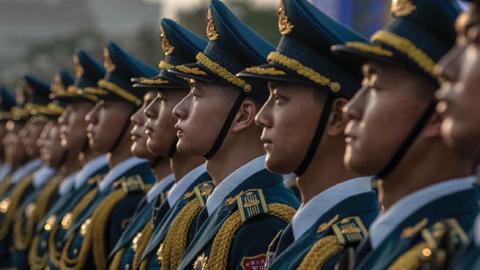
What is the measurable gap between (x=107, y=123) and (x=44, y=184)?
386 centimetres

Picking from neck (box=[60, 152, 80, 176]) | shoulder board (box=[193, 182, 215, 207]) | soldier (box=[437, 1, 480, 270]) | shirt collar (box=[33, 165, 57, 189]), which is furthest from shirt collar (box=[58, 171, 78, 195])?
soldier (box=[437, 1, 480, 270])

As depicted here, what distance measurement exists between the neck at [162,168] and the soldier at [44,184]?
2.79 meters

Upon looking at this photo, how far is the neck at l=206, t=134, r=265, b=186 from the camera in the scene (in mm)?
6359

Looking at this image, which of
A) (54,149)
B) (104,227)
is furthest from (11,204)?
(104,227)

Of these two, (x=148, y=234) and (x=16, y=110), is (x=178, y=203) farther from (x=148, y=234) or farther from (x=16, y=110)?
(x=16, y=110)

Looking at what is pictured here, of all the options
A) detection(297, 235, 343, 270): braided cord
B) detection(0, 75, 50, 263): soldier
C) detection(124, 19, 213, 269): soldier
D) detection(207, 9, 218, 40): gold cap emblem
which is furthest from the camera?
detection(0, 75, 50, 263): soldier

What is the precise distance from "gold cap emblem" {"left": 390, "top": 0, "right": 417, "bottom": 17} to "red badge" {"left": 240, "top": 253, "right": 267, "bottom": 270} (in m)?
1.57

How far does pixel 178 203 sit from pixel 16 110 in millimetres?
7581

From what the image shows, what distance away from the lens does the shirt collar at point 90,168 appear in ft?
32.6

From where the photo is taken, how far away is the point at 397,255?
14.1ft

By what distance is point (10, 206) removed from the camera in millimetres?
13148

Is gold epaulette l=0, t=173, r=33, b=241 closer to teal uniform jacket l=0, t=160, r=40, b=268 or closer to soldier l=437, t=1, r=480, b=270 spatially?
teal uniform jacket l=0, t=160, r=40, b=268

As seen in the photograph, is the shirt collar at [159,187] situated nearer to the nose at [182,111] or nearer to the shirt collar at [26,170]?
the nose at [182,111]

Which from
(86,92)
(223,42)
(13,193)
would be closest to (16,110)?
(13,193)
